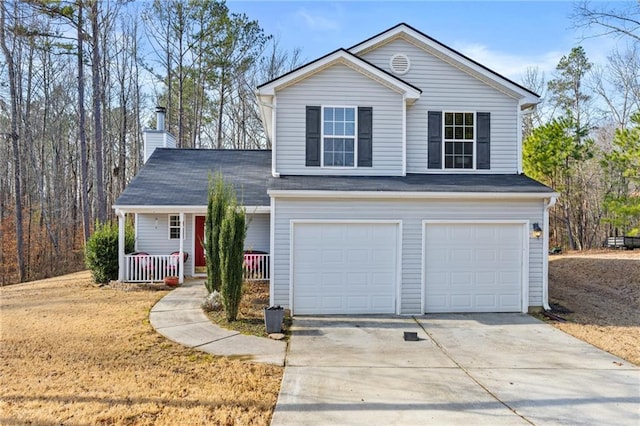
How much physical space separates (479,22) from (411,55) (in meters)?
2.80

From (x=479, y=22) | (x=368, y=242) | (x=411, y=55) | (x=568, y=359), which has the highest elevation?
(x=479, y=22)

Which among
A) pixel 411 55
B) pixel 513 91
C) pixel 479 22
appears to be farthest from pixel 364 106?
pixel 479 22

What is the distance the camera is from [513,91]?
9719mm

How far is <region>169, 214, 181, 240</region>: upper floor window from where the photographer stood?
1295 centimetres

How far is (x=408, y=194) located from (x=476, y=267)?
231cm

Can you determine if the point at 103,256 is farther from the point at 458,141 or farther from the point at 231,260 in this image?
the point at 458,141

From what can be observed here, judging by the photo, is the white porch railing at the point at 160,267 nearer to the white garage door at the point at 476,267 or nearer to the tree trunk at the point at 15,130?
the white garage door at the point at 476,267

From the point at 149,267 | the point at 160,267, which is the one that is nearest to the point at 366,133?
the point at 160,267

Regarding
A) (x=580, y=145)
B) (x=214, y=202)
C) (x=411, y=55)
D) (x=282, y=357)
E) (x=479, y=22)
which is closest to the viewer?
(x=282, y=357)

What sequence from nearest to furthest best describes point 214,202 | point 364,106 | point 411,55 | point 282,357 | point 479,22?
point 282,357 < point 214,202 < point 364,106 < point 411,55 < point 479,22

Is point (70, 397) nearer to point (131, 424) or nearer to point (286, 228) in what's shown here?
point (131, 424)

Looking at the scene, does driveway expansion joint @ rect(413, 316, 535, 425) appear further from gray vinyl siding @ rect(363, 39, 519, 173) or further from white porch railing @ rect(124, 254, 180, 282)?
white porch railing @ rect(124, 254, 180, 282)

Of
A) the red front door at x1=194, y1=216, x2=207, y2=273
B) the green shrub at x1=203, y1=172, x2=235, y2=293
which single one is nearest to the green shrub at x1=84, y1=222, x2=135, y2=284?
the red front door at x1=194, y1=216, x2=207, y2=273

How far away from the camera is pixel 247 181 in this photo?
13.2 meters
